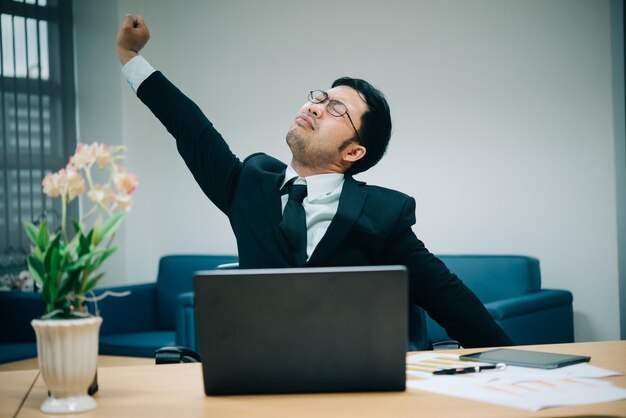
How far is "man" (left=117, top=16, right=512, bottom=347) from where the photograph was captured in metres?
1.99

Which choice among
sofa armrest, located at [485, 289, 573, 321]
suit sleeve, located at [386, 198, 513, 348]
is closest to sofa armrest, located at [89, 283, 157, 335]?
sofa armrest, located at [485, 289, 573, 321]

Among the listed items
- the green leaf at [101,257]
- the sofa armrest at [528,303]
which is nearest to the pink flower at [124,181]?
the green leaf at [101,257]

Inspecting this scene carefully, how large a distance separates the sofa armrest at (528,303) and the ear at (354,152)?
1389 mm

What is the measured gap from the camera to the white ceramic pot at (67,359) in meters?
1.16

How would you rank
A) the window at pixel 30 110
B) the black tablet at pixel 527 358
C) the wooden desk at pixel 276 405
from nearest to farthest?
the wooden desk at pixel 276 405 → the black tablet at pixel 527 358 → the window at pixel 30 110

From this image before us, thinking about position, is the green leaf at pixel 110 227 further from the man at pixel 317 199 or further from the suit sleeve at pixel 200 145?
the suit sleeve at pixel 200 145

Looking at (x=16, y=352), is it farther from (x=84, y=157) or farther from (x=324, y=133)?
(x=84, y=157)

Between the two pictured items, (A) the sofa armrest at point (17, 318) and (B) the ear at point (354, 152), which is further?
(A) the sofa armrest at point (17, 318)

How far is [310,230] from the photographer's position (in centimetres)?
214

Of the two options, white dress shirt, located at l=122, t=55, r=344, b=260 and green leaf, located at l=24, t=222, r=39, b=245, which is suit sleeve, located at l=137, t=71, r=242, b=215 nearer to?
white dress shirt, located at l=122, t=55, r=344, b=260

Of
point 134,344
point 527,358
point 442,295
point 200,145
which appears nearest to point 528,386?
point 527,358

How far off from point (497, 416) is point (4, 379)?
103cm

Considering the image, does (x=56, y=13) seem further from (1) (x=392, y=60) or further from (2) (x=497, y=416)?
(2) (x=497, y=416)

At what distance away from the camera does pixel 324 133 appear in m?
2.30
